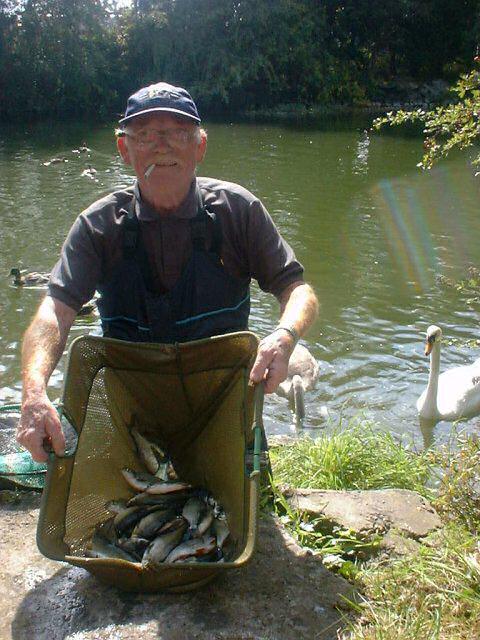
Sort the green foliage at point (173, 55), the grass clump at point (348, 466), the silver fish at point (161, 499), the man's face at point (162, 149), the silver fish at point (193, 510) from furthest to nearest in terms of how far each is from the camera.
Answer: the green foliage at point (173, 55)
the grass clump at point (348, 466)
the man's face at point (162, 149)
the silver fish at point (161, 499)
the silver fish at point (193, 510)

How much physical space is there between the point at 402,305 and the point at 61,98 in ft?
88.2

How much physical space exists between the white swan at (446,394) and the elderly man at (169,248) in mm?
3966

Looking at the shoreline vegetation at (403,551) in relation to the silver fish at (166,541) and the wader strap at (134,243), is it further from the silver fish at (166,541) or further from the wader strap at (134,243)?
the wader strap at (134,243)

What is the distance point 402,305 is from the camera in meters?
10.2

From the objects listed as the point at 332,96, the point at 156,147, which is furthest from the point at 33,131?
the point at 156,147

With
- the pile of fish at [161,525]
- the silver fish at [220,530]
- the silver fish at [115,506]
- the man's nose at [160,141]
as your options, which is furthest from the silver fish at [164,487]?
the man's nose at [160,141]

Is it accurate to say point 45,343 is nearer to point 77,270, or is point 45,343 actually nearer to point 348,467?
point 77,270

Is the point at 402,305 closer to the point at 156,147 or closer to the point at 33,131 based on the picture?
the point at 156,147

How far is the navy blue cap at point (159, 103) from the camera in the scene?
3.33m

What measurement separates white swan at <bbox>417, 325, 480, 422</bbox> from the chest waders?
4.04m

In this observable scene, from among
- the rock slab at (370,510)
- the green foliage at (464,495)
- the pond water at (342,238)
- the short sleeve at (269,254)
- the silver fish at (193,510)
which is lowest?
the pond water at (342,238)

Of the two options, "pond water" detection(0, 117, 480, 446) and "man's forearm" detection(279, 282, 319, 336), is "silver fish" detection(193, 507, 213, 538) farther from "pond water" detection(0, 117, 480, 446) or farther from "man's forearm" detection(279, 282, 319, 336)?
"pond water" detection(0, 117, 480, 446)

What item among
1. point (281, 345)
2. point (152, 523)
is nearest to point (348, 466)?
point (281, 345)

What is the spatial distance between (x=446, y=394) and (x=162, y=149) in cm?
491
